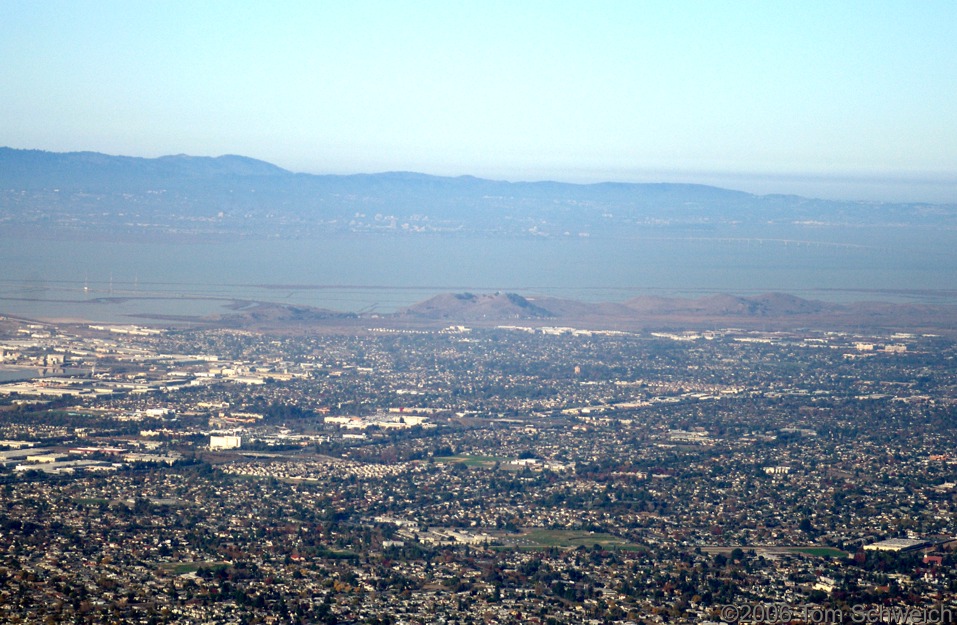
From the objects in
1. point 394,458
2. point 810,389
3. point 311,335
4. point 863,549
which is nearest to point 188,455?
point 394,458

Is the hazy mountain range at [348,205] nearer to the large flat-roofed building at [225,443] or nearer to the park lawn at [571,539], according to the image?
the large flat-roofed building at [225,443]

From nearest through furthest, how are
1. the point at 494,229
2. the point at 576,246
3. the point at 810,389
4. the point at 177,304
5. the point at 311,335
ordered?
the point at 810,389, the point at 311,335, the point at 177,304, the point at 576,246, the point at 494,229

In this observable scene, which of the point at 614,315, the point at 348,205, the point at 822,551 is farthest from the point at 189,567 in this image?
the point at 348,205

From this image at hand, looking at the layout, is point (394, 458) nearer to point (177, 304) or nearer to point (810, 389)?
point (810, 389)

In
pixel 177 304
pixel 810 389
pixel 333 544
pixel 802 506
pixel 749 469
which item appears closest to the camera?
pixel 333 544

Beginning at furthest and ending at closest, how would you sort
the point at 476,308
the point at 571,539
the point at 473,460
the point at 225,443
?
the point at 476,308, the point at 225,443, the point at 473,460, the point at 571,539

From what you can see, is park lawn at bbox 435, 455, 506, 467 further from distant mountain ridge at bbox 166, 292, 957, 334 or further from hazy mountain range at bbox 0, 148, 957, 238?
hazy mountain range at bbox 0, 148, 957, 238

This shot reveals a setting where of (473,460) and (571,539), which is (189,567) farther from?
(473,460)

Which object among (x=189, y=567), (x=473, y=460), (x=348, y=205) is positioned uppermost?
(x=348, y=205)

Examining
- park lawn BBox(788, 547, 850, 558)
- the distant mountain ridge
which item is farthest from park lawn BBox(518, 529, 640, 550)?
the distant mountain ridge
